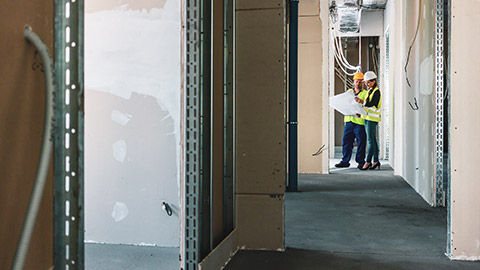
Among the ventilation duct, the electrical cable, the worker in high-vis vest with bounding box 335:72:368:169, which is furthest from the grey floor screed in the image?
the ventilation duct

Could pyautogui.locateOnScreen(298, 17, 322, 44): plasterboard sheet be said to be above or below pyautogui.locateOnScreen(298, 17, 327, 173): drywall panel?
above

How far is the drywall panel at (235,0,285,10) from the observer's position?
270 cm

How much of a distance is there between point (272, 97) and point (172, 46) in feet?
2.07

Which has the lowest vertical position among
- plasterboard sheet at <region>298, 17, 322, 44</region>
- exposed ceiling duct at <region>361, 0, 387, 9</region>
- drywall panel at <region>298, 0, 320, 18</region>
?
plasterboard sheet at <region>298, 17, 322, 44</region>

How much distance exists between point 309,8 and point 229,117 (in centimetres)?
471

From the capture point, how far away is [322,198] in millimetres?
4512

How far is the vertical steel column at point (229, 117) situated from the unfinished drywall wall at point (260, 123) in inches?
3.0

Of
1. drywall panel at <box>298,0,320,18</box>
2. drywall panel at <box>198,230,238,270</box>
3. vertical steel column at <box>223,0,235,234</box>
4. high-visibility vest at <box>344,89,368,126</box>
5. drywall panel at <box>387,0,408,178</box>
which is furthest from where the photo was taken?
high-visibility vest at <box>344,89,368,126</box>

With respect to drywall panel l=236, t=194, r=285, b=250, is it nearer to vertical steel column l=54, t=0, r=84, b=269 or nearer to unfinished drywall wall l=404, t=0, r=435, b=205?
vertical steel column l=54, t=0, r=84, b=269

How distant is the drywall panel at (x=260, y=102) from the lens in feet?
8.87

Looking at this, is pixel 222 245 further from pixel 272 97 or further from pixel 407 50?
pixel 407 50

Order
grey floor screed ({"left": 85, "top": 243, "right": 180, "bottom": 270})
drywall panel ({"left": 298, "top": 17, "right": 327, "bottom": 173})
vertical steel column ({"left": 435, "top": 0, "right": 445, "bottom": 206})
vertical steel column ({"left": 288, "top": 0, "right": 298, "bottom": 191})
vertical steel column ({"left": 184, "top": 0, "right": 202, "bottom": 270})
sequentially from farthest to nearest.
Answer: drywall panel ({"left": 298, "top": 17, "right": 327, "bottom": 173}), vertical steel column ({"left": 288, "top": 0, "right": 298, "bottom": 191}), vertical steel column ({"left": 435, "top": 0, "right": 445, "bottom": 206}), grey floor screed ({"left": 85, "top": 243, "right": 180, "bottom": 270}), vertical steel column ({"left": 184, "top": 0, "right": 202, "bottom": 270})

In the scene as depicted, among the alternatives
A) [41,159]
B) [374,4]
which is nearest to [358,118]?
[374,4]

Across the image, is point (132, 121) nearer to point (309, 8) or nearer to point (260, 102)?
point (260, 102)
